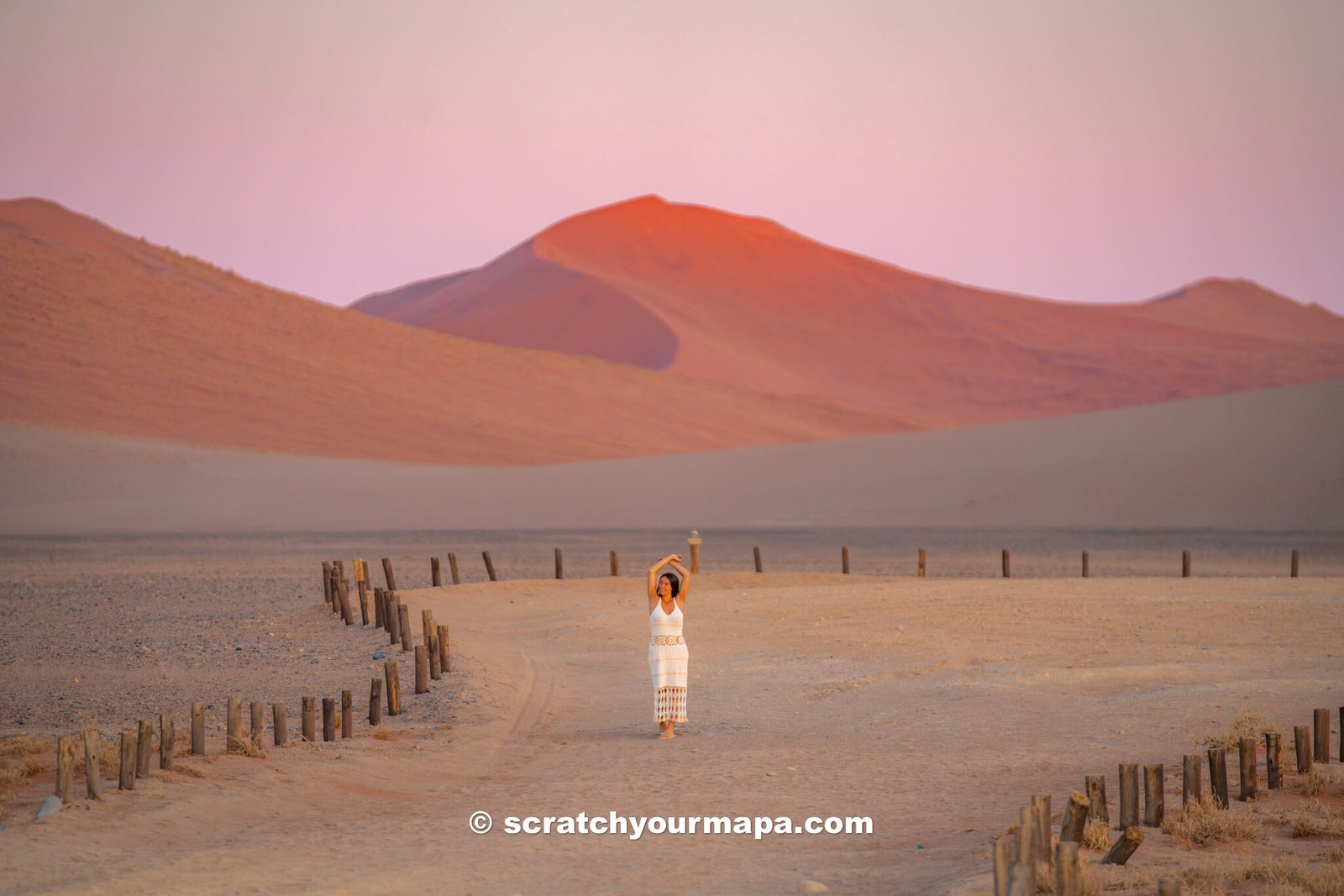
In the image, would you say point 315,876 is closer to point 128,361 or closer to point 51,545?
point 51,545

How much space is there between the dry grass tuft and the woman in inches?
144

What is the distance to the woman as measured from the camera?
1004 centimetres

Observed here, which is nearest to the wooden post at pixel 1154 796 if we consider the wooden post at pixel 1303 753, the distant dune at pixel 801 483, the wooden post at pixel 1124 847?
the wooden post at pixel 1124 847

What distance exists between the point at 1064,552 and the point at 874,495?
14.9m

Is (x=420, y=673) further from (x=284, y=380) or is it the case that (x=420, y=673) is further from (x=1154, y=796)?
(x=284, y=380)

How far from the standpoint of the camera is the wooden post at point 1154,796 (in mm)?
7141

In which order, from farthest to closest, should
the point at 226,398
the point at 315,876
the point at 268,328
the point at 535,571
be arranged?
the point at 268,328 → the point at 226,398 → the point at 535,571 → the point at 315,876

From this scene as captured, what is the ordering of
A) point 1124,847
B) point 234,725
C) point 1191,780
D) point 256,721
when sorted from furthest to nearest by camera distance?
1. point 256,721
2. point 234,725
3. point 1191,780
4. point 1124,847

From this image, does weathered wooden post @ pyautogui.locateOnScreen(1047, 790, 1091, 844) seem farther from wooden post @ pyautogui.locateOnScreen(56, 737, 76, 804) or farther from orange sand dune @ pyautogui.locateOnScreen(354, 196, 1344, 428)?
orange sand dune @ pyautogui.locateOnScreen(354, 196, 1344, 428)

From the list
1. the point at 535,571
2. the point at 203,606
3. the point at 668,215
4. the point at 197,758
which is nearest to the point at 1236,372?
the point at 668,215

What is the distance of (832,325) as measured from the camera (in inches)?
4943

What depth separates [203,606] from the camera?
1958cm

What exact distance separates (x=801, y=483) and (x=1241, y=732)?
38051 millimetres

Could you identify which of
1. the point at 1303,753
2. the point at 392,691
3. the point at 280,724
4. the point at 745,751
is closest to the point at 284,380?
the point at 392,691
